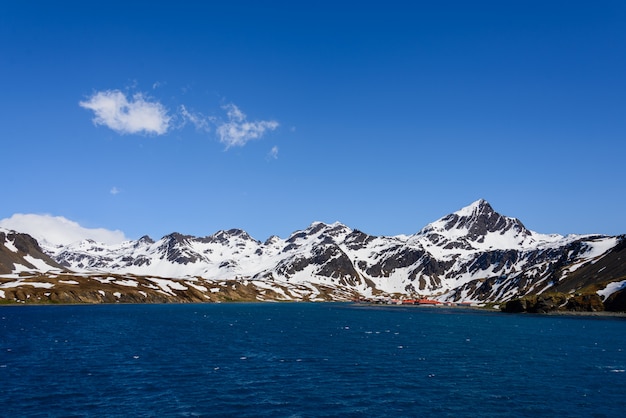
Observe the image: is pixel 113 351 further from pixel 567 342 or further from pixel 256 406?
pixel 567 342

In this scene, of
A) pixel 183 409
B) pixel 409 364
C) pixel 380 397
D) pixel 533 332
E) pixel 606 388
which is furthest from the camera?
pixel 533 332

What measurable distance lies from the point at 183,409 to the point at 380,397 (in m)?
21.1

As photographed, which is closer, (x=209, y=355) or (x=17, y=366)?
(x=17, y=366)

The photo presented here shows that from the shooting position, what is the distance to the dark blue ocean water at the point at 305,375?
165 ft

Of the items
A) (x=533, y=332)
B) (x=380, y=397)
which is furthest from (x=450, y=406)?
(x=533, y=332)

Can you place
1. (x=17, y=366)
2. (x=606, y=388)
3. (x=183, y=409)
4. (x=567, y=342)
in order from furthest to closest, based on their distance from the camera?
(x=567, y=342) → (x=17, y=366) → (x=606, y=388) → (x=183, y=409)

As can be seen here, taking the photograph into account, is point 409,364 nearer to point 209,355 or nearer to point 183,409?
point 209,355

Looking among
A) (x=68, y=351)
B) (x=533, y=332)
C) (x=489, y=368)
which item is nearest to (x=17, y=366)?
(x=68, y=351)

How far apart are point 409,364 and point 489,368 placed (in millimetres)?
11664

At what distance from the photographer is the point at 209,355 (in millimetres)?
82812

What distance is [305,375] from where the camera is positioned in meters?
66.7

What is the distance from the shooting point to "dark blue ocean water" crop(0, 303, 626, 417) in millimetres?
50375

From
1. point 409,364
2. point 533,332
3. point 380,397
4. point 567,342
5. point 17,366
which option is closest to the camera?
point 380,397

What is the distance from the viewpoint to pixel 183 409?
4884 cm
